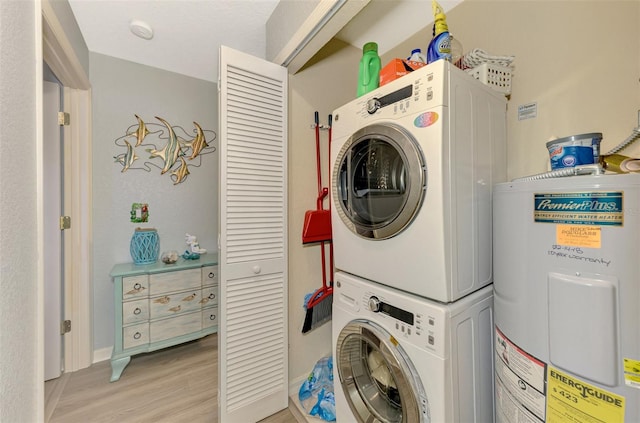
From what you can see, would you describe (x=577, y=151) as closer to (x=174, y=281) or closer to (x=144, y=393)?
(x=174, y=281)

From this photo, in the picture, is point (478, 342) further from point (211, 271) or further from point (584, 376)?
point (211, 271)

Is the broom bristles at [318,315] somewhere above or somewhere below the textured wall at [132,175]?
below

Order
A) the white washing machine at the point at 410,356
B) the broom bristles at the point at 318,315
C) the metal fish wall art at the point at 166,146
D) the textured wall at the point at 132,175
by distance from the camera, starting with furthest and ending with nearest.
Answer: the metal fish wall art at the point at 166,146
the textured wall at the point at 132,175
the broom bristles at the point at 318,315
the white washing machine at the point at 410,356

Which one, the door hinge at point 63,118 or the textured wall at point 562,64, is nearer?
the textured wall at point 562,64

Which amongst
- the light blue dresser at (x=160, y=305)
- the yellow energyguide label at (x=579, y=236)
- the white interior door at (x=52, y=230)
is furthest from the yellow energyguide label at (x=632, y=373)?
the white interior door at (x=52, y=230)

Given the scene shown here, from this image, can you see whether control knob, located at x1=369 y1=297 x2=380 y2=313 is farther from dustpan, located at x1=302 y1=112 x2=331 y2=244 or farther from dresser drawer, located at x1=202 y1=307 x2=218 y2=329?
dresser drawer, located at x1=202 y1=307 x2=218 y2=329

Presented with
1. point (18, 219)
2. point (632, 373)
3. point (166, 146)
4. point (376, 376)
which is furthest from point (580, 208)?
point (166, 146)

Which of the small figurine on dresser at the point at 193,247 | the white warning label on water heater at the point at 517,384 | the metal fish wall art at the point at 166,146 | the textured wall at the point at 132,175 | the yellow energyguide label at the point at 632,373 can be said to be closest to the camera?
the yellow energyguide label at the point at 632,373

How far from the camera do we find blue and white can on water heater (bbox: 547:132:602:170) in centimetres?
88

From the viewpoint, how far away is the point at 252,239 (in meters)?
1.51

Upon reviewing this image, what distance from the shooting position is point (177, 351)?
226 centimetres

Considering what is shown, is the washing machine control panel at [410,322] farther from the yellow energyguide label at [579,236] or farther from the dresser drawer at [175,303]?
the dresser drawer at [175,303]

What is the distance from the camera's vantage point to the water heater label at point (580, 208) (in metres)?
0.65

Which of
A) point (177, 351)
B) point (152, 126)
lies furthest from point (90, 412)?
point (152, 126)
